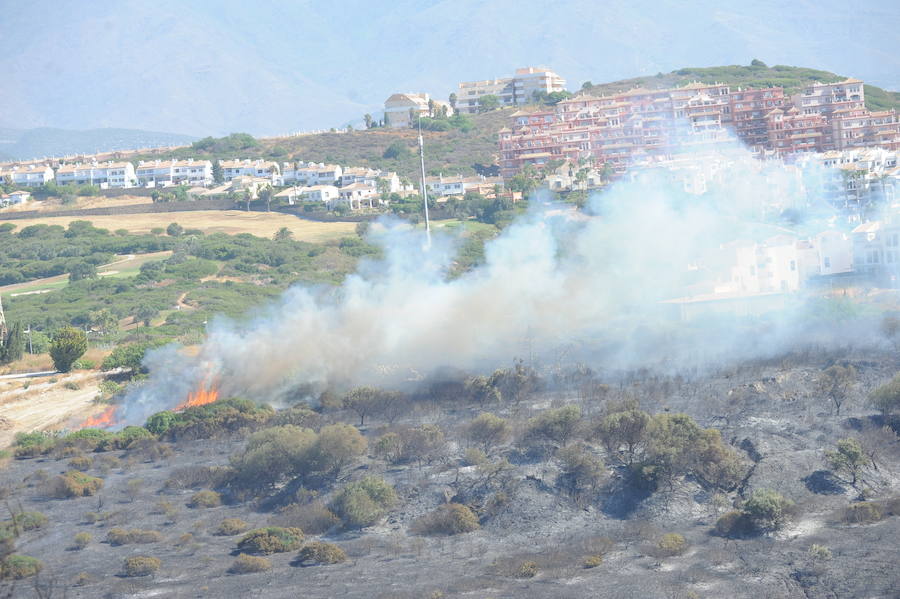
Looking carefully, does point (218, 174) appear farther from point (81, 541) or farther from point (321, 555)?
point (321, 555)

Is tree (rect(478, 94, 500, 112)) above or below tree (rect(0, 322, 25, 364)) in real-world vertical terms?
above

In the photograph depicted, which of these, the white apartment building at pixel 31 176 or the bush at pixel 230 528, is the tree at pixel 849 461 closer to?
the bush at pixel 230 528

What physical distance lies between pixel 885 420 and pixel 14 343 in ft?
146

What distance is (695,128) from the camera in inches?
4203

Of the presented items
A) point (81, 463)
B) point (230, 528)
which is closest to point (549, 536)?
point (230, 528)

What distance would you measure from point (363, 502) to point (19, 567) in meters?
9.96

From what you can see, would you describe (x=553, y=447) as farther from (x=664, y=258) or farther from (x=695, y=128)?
(x=695, y=128)

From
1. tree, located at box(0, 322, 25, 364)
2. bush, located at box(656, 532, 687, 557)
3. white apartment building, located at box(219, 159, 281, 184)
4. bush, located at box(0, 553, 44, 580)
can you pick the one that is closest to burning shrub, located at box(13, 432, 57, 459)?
tree, located at box(0, 322, 25, 364)

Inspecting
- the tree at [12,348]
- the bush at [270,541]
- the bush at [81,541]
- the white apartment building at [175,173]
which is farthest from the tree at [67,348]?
the white apartment building at [175,173]

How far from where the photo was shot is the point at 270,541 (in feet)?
108

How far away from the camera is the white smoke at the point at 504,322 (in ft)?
173

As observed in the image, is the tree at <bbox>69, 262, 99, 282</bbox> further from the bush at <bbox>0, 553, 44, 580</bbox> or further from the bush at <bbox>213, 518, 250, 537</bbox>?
the bush at <bbox>0, 553, 44, 580</bbox>

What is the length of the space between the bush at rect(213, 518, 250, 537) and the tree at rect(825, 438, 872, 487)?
18.3 meters

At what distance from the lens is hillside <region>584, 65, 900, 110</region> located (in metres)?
127
